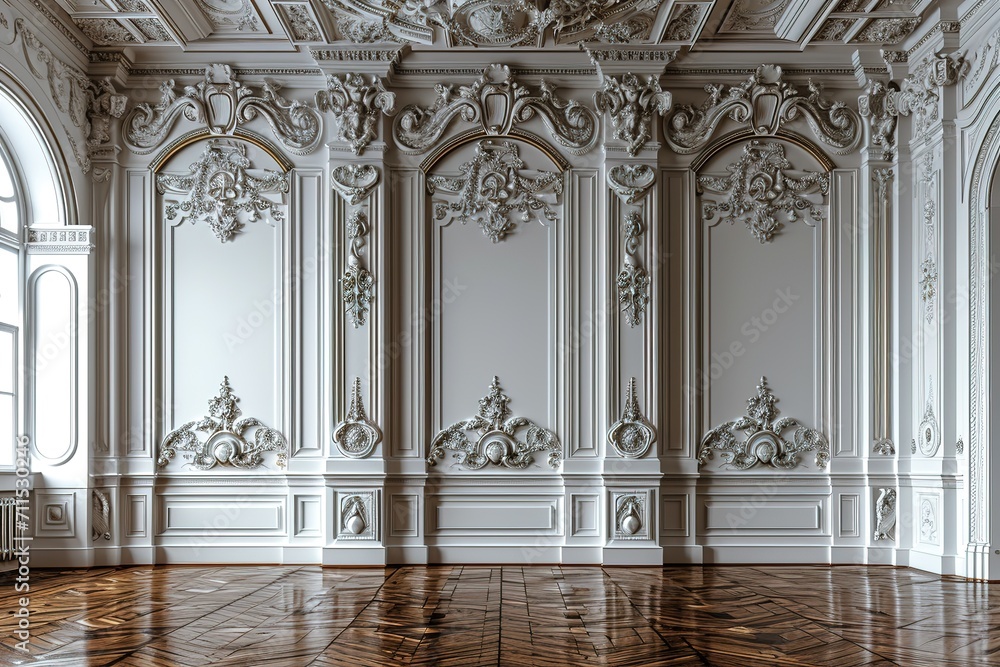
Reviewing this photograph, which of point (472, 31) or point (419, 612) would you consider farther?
point (472, 31)

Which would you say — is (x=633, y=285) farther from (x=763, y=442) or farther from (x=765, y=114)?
(x=765, y=114)

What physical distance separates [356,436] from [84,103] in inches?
136

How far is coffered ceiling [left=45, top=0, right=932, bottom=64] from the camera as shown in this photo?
21.7 ft

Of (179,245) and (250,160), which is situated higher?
(250,160)

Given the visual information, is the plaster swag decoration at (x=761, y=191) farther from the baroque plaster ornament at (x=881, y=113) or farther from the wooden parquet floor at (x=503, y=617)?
the wooden parquet floor at (x=503, y=617)

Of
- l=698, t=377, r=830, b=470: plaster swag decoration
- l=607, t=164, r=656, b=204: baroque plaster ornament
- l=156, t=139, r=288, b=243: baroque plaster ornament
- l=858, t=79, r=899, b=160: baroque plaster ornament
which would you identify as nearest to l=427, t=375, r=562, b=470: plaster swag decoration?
l=698, t=377, r=830, b=470: plaster swag decoration

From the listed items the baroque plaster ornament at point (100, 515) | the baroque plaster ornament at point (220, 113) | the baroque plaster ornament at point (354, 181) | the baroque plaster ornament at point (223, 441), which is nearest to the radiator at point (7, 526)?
the baroque plaster ornament at point (100, 515)

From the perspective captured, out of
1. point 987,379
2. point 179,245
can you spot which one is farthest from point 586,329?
point 179,245

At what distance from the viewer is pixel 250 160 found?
24.6 ft

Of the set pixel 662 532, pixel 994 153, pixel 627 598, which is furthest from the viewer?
pixel 662 532

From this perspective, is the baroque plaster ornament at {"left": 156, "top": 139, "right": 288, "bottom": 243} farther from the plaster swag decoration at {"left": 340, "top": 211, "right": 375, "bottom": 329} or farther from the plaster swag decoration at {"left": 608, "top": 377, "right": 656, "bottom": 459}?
the plaster swag decoration at {"left": 608, "top": 377, "right": 656, "bottom": 459}

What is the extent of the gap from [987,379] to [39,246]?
706 cm

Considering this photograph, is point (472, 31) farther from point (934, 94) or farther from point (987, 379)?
point (987, 379)

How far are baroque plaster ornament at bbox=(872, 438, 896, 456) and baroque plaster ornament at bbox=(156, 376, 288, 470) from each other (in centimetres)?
472
